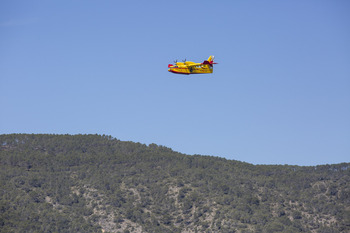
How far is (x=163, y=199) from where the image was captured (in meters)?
179

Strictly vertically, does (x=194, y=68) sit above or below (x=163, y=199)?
above

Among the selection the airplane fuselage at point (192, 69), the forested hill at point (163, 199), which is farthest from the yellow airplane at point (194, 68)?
the forested hill at point (163, 199)

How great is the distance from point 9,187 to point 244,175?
62.0 meters

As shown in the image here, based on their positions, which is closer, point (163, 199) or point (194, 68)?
point (194, 68)

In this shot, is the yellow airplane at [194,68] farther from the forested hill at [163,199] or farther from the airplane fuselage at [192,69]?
the forested hill at [163,199]

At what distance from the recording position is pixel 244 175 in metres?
198

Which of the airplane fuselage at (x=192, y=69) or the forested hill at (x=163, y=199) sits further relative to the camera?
the forested hill at (x=163, y=199)

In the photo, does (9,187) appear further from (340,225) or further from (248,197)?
(340,225)

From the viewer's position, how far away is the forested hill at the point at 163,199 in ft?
538

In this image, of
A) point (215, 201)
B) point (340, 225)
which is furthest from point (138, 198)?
point (340, 225)

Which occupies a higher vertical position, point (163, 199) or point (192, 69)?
point (192, 69)

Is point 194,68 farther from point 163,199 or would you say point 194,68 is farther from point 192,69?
point 163,199

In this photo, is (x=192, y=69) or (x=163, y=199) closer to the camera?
(x=192, y=69)

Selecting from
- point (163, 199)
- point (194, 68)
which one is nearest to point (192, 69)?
point (194, 68)
